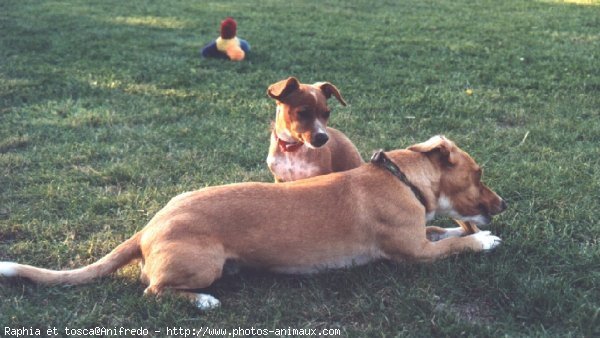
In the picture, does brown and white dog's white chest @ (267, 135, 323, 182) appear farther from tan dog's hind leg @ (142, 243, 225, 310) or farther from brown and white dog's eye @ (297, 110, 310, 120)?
tan dog's hind leg @ (142, 243, 225, 310)

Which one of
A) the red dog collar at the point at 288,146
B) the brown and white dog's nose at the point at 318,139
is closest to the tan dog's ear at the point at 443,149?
the brown and white dog's nose at the point at 318,139

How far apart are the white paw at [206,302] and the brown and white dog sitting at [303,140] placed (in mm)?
1673

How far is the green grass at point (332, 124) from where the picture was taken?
3.54 metres

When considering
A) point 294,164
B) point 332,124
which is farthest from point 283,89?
point 332,124

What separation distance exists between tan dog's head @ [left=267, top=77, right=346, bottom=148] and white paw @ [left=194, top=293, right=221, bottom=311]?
1.73 meters

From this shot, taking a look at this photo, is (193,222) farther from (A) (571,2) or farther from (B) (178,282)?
(A) (571,2)

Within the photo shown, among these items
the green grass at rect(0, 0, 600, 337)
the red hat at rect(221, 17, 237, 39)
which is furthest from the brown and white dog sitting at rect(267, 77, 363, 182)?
the red hat at rect(221, 17, 237, 39)

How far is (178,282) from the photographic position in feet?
11.8

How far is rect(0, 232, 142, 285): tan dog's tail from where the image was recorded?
148 inches

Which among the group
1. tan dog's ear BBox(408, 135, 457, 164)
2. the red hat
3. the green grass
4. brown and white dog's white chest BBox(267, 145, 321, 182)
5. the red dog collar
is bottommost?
the green grass

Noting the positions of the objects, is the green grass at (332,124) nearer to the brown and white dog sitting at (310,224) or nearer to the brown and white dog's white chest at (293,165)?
the brown and white dog sitting at (310,224)

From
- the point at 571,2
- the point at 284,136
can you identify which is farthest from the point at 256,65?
the point at 571,2

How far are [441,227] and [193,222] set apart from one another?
1.97 meters

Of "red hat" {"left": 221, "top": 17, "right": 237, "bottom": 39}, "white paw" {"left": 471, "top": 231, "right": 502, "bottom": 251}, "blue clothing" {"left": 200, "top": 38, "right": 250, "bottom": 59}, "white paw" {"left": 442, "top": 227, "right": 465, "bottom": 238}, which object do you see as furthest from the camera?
"blue clothing" {"left": 200, "top": 38, "right": 250, "bottom": 59}
